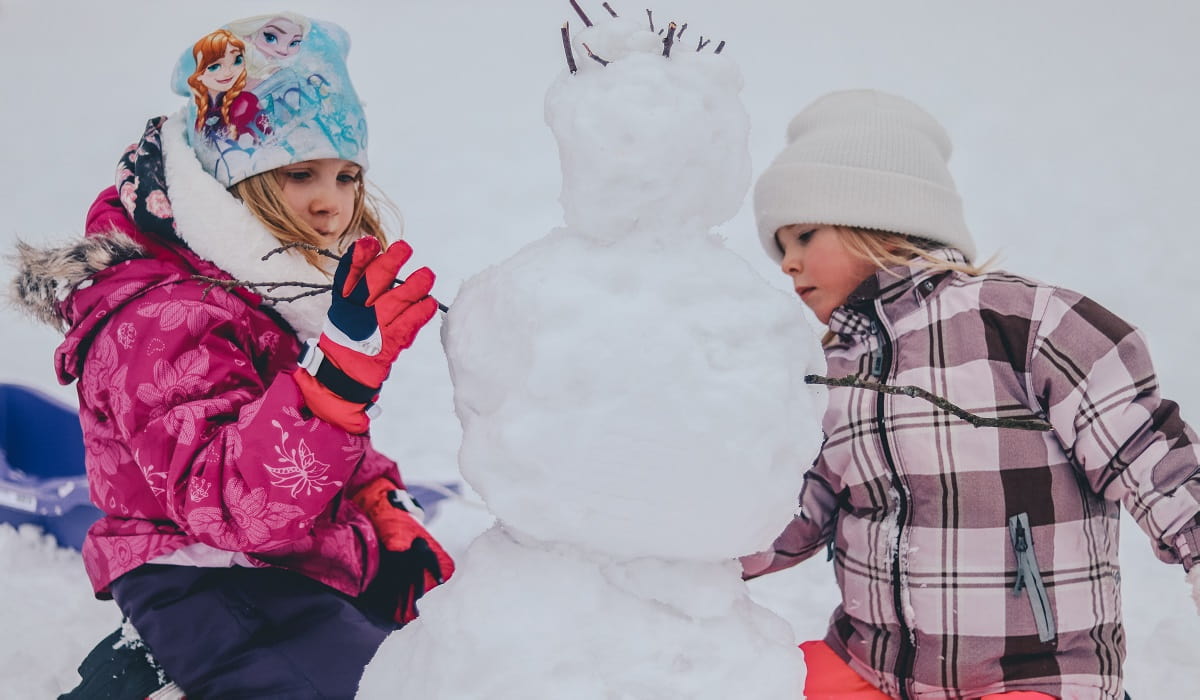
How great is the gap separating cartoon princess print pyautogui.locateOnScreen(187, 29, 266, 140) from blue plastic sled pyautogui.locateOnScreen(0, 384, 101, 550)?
1416 mm

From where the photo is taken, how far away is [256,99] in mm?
1400

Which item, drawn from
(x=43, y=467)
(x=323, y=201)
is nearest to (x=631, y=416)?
(x=323, y=201)

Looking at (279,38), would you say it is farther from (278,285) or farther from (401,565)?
(401,565)

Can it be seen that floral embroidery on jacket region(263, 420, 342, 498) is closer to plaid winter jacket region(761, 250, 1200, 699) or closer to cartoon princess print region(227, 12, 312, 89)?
cartoon princess print region(227, 12, 312, 89)

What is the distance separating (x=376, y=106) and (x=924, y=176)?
457cm

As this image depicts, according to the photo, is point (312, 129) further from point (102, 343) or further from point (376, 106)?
point (376, 106)

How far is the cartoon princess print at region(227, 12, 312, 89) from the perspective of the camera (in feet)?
4.63

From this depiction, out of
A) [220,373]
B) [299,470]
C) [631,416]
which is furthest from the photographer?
[220,373]

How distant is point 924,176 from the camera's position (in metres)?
1.49

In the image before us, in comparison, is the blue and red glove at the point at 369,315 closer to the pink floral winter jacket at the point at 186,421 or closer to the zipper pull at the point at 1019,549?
the pink floral winter jacket at the point at 186,421

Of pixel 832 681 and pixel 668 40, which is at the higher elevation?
pixel 668 40

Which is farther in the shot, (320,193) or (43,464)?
(43,464)

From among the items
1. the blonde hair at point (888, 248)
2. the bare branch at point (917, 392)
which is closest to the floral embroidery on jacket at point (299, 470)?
the bare branch at point (917, 392)

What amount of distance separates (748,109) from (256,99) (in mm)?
2809
